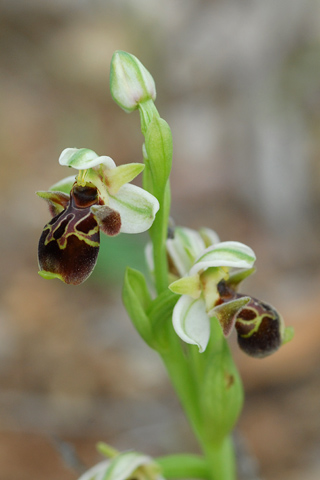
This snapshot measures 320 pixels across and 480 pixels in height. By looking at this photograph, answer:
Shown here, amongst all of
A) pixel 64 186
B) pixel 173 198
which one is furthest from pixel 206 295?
pixel 173 198

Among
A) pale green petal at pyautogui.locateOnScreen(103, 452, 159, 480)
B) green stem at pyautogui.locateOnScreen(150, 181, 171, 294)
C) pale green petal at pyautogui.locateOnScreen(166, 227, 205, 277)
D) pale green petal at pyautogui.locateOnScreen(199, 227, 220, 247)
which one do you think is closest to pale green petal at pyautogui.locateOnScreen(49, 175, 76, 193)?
green stem at pyautogui.locateOnScreen(150, 181, 171, 294)

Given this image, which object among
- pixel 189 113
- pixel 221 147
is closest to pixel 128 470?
pixel 221 147

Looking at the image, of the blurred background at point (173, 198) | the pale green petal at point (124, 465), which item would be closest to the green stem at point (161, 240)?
the pale green petal at point (124, 465)

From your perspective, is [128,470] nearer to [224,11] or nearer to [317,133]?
[317,133]

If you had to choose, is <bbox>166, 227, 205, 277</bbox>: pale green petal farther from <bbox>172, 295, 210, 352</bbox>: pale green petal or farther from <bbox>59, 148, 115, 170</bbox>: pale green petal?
<bbox>59, 148, 115, 170</bbox>: pale green petal

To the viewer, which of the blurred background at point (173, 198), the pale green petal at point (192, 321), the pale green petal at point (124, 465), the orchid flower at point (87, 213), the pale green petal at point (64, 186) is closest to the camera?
the orchid flower at point (87, 213)

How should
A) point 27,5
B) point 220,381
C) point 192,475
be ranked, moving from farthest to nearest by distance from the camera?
point 27,5
point 192,475
point 220,381

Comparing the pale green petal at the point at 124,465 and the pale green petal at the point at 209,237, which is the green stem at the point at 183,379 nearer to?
the pale green petal at the point at 124,465

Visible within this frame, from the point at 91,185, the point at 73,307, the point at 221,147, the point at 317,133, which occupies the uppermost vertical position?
the point at 221,147
